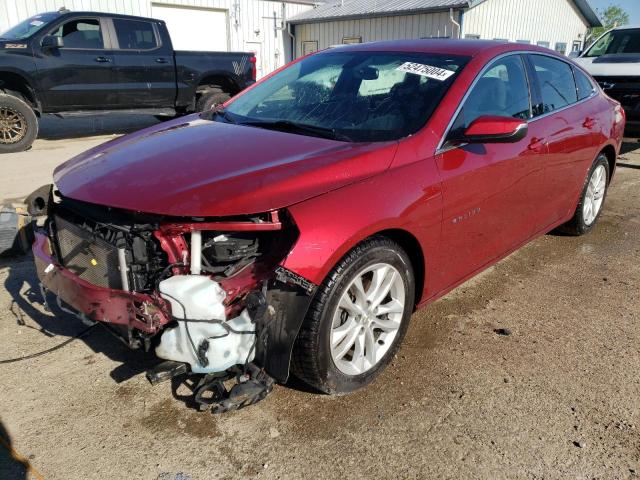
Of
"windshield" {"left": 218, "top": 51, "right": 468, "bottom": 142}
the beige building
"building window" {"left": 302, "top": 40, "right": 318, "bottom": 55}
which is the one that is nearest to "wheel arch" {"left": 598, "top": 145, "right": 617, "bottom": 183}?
"windshield" {"left": 218, "top": 51, "right": 468, "bottom": 142}

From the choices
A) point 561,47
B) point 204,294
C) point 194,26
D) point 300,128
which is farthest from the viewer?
point 561,47

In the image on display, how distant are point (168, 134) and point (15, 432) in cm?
180

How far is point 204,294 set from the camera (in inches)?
87.0

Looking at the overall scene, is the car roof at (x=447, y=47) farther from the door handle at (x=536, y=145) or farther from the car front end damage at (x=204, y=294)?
the car front end damage at (x=204, y=294)

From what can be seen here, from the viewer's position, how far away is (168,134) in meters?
3.28

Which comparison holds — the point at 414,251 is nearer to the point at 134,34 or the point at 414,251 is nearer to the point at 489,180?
the point at 489,180

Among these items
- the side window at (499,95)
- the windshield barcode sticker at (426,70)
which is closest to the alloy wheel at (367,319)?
the side window at (499,95)

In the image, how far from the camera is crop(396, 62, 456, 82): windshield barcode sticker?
3.16m

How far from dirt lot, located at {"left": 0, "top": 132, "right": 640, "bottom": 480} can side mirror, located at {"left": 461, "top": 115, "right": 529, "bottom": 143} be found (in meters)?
1.23

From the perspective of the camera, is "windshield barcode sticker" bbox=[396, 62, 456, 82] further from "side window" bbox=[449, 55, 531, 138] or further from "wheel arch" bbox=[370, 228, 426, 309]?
"wheel arch" bbox=[370, 228, 426, 309]

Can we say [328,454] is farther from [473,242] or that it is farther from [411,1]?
[411,1]

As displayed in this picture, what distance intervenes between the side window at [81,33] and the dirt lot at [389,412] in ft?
22.7

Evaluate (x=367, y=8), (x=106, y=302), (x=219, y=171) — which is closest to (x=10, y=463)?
(x=106, y=302)

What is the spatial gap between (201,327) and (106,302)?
0.49 m
